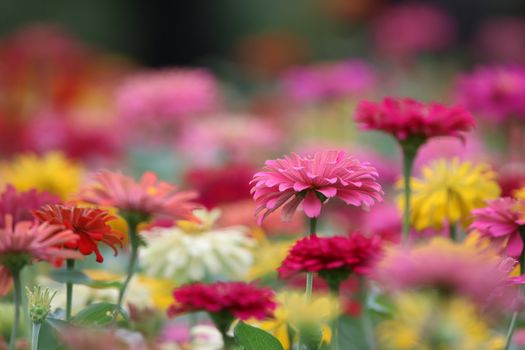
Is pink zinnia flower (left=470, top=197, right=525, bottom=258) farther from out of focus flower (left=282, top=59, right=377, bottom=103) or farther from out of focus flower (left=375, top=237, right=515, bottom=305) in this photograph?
out of focus flower (left=282, top=59, right=377, bottom=103)

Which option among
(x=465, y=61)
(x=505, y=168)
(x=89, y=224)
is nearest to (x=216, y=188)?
(x=505, y=168)

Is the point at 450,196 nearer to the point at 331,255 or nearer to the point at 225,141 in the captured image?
the point at 331,255

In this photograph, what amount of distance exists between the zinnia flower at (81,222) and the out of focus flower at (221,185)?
744mm

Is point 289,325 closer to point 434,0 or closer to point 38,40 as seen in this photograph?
point 38,40

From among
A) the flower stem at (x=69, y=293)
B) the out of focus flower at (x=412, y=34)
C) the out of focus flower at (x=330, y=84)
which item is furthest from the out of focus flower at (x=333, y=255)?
the out of focus flower at (x=412, y=34)

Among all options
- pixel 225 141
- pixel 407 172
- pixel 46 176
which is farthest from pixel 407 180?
pixel 225 141

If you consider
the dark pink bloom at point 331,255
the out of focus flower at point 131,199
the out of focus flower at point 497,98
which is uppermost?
the out of focus flower at point 497,98

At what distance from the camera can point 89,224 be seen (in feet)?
3.10

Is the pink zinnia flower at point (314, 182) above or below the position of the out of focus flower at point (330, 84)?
below

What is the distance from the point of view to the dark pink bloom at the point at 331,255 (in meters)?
0.92

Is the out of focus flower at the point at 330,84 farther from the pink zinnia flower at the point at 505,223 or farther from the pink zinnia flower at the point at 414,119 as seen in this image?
the pink zinnia flower at the point at 505,223

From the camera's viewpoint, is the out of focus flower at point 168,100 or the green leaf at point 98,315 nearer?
the green leaf at point 98,315

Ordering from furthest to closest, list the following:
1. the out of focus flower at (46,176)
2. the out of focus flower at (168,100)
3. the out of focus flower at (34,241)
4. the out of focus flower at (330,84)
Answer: the out of focus flower at (330,84)
the out of focus flower at (168,100)
the out of focus flower at (46,176)
the out of focus flower at (34,241)

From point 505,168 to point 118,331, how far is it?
→ 84 centimetres
